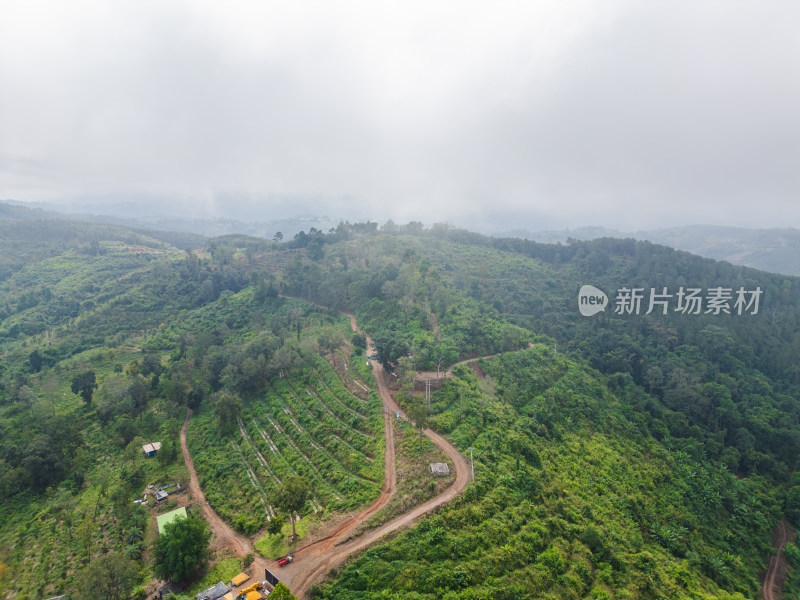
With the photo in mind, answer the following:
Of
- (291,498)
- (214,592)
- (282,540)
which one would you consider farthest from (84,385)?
(291,498)

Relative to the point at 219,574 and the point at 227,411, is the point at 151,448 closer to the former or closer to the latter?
the point at 227,411

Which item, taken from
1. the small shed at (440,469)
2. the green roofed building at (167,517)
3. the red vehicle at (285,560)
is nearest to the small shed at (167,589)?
the green roofed building at (167,517)

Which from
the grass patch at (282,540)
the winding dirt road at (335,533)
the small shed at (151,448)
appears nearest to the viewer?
the winding dirt road at (335,533)

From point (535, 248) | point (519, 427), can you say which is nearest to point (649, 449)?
point (519, 427)

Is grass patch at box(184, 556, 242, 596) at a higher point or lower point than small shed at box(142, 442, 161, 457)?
higher

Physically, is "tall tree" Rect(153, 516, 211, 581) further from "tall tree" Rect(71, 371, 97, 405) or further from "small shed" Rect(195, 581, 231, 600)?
"tall tree" Rect(71, 371, 97, 405)

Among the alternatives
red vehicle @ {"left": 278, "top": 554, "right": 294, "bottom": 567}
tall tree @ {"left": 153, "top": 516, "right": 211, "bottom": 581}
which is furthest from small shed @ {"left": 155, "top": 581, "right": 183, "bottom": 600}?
red vehicle @ {"left": 278, "top": 554, "right": 294, "bottom": 567}

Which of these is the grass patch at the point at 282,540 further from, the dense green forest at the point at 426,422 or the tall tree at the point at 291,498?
the tall tree at the point at 291,498
